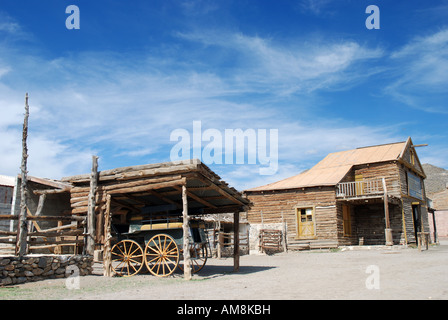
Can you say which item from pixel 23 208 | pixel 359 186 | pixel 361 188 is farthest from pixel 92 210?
pixel 359 186

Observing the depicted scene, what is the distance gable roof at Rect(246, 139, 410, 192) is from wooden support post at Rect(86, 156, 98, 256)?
15805mm

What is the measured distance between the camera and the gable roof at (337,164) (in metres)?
25.3

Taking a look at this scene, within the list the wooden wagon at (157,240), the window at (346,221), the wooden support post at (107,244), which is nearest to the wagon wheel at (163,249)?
the wooden wagon at (157,240)

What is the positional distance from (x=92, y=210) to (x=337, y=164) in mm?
20941

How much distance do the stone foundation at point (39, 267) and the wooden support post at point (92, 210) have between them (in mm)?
406

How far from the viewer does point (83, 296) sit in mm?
7289

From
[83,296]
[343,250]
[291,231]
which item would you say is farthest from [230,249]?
[83,296]

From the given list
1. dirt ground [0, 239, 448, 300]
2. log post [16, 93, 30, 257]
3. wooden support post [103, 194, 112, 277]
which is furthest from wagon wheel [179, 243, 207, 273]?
log post [16, 93, 30, 257]

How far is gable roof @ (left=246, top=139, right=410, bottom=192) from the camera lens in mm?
25297

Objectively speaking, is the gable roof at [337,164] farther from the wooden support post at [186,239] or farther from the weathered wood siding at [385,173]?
the wooden support post at [186,239]

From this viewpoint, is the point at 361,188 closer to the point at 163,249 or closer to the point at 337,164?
the point at 337,164

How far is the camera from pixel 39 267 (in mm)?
9859

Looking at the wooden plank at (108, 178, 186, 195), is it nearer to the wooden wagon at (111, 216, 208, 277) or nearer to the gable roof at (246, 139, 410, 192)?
the wooden wagon at (111, 216, 208, 277)

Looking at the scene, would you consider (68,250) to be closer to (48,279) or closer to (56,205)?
(56,205)
